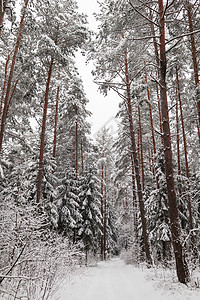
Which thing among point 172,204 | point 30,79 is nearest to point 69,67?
point 30,79

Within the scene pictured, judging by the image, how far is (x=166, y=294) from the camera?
5219mm

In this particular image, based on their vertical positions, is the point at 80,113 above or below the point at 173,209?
above

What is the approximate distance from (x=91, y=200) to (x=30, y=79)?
12027 millimetres

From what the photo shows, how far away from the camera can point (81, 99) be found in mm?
17719

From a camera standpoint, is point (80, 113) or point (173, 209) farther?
point (80, 113)

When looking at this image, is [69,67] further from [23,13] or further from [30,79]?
[23,13]

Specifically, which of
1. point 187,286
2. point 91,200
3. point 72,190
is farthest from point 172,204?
point 91,200

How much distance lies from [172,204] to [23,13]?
917cm

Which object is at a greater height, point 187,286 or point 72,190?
point 72,190

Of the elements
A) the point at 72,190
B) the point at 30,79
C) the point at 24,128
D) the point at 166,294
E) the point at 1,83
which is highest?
the point at 1,83

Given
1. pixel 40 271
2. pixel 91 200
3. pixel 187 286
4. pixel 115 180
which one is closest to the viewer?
pixel 40 271

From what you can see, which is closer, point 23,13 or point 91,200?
point 23,13

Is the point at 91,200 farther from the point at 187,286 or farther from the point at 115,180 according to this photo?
the point at 187,286

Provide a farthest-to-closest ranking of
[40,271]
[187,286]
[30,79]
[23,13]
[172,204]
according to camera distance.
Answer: [30,79] → [23,13] → [172,204] → [187,286] → [40,271]
